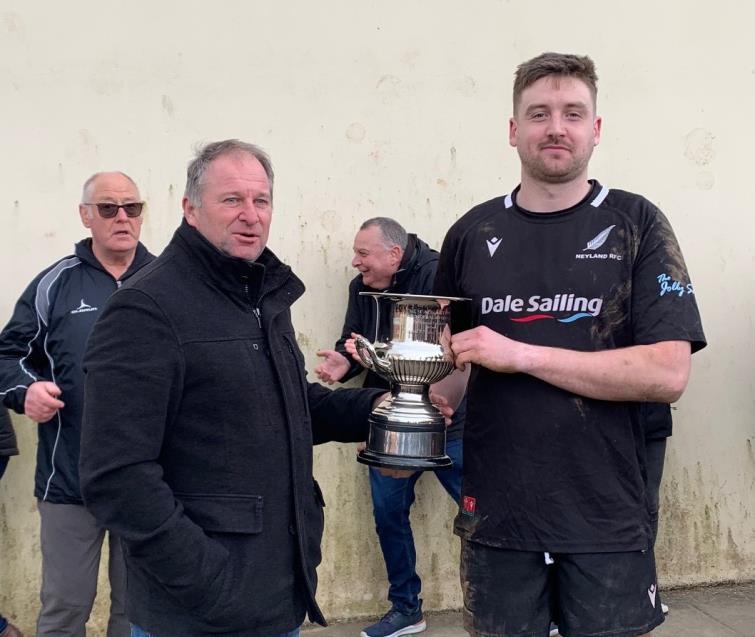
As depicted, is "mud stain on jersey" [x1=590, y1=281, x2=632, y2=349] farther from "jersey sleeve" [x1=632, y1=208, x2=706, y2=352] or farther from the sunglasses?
the sunglasses

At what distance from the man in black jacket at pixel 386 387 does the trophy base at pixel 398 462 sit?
5.97 feet

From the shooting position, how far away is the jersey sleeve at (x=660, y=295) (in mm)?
2469

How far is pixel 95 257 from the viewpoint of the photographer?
3.88 metres

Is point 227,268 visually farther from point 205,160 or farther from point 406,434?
point 406,434

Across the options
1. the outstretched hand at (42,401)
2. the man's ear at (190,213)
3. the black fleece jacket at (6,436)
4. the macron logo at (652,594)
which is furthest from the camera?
the black fleece jacket at (6,436)

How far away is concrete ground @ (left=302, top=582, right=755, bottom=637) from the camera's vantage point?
4.73 m

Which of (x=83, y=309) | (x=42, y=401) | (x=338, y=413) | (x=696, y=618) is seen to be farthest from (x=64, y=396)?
(x=696, y=618)

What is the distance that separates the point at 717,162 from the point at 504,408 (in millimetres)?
3224

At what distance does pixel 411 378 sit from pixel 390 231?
193 centimetres

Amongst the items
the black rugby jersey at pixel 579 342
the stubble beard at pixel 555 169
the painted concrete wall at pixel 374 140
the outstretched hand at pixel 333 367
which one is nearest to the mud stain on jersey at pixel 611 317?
the black rugby jersey at pixel 579 342

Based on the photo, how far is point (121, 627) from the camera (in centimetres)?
384

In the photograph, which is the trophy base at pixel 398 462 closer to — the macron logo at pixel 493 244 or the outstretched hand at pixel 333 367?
the macron logo at pixel 493 244

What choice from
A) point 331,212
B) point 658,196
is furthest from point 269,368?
point 658,196

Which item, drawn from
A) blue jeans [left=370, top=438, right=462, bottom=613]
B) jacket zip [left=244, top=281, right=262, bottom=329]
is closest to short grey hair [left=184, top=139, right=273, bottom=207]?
jacket zip [left=244, top=281, right=262, bottom=329]
